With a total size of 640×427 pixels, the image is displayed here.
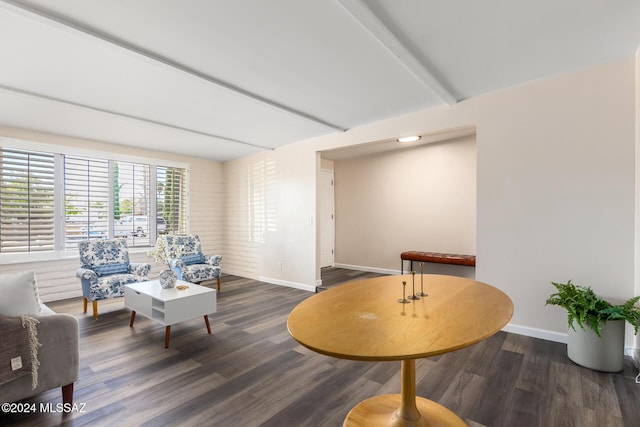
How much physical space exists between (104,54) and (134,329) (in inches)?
107

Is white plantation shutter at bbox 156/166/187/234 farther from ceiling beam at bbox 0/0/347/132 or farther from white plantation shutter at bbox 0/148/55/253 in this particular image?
ceiling beam at bbox 0/0/347/132

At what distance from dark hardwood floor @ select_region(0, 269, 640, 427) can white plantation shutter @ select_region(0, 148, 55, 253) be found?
6.90 feet

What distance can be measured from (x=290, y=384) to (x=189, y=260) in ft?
11.3

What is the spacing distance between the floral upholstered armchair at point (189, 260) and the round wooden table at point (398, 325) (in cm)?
340

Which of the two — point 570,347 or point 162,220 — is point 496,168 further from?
point 162,220

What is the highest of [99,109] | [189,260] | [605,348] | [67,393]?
[99,109]

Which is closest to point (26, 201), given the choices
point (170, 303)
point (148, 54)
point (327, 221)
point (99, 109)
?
point (99, 109)

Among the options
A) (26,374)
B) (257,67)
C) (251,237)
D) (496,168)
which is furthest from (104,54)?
(251,237)

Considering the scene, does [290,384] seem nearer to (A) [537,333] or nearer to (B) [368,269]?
(A) [537,333]

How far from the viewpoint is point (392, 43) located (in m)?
2.21

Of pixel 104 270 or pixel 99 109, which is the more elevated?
pixel 99 109

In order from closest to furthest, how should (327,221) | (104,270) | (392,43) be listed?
(392,43) → (104,270) → (327,221)

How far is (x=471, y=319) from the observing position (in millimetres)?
1345

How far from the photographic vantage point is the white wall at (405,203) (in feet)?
17.1
